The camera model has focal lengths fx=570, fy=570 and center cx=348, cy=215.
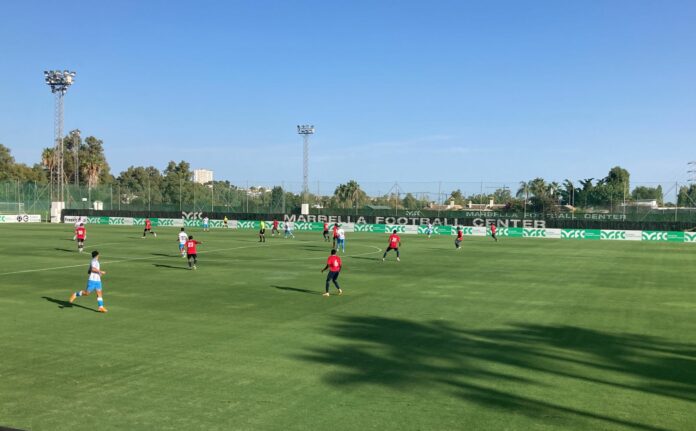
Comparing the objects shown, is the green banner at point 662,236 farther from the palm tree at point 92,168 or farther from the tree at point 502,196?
the palm tree at point 92,168

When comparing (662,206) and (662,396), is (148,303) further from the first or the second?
(662,206)

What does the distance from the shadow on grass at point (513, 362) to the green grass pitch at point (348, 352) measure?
0.18 ft

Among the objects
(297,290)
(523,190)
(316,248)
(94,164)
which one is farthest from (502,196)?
(94,164)

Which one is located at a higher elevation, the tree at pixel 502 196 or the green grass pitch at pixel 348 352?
the tree at pixel 502 196

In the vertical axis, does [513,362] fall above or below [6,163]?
below

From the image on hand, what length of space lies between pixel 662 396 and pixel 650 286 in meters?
15.6

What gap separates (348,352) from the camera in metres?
12.7

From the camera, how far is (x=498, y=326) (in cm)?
1545

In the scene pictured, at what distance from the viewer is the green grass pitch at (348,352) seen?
29.1 feet

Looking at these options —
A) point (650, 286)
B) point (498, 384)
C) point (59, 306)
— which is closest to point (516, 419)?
point (498, 384)

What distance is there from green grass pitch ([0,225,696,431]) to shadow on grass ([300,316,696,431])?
54 millimetres

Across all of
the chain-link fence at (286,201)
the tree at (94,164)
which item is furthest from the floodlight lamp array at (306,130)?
the tree at (94,164)

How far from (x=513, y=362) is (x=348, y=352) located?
139 inches

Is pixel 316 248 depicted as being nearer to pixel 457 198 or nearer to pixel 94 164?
pixel 457 198
